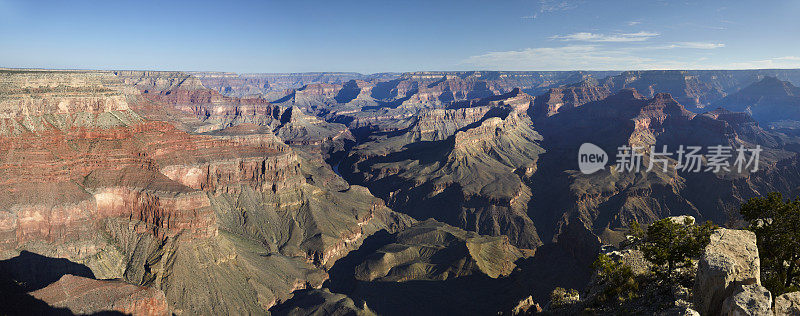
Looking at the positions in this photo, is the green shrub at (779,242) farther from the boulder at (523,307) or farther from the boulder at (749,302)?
the boulder at (523,307)

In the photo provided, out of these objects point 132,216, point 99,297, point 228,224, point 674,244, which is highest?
point 674,244

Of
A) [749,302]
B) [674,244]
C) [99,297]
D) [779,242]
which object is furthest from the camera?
[99,297]

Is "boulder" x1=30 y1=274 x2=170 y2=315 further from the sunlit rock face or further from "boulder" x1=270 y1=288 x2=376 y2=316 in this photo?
"boulder" x1=270 y1=288 x2=376 y2=316

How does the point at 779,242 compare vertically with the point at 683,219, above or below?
above

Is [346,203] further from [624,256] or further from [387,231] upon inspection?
[624,256]

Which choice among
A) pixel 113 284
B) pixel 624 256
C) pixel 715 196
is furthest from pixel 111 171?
pixel 715 196

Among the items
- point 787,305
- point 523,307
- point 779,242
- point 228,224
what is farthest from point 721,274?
point 228,224

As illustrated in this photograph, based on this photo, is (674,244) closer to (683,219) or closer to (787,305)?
(787,305)
